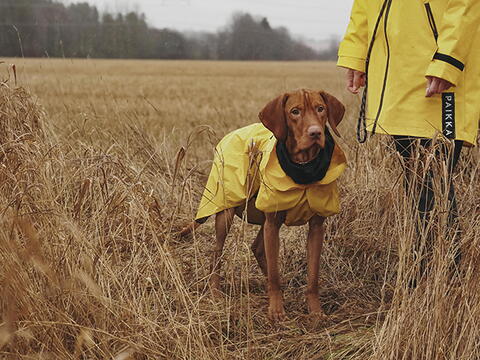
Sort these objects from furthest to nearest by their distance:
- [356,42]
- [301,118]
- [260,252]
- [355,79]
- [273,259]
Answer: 1. [260,252]
2. [355,79]
3. [356,42]
4. [273,259]
5. [301,118]

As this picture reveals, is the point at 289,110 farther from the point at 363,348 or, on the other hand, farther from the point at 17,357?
the point at 17,357

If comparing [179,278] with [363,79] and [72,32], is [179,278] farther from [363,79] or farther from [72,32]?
[72,32]

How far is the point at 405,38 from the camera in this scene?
2.84 m

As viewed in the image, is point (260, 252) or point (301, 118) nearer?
point (301, 118)

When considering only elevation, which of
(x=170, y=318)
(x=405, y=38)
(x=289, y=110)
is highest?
(x=405, y=38)

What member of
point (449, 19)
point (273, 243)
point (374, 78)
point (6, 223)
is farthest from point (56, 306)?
point (449, 19)

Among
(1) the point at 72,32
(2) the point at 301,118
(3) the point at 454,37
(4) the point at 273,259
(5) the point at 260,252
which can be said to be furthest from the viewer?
(1) the point at 72,32

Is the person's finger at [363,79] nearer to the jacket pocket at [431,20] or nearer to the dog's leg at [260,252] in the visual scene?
the jacket pocket at [431,20]

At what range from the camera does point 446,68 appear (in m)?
2.65

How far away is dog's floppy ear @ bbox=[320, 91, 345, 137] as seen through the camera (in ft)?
9.23

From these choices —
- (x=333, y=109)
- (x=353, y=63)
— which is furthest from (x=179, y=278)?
(x=353, y=63)

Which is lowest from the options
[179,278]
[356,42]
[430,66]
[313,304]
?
[313,304]

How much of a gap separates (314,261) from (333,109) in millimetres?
740

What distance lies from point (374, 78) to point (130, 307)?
163 centimetres
